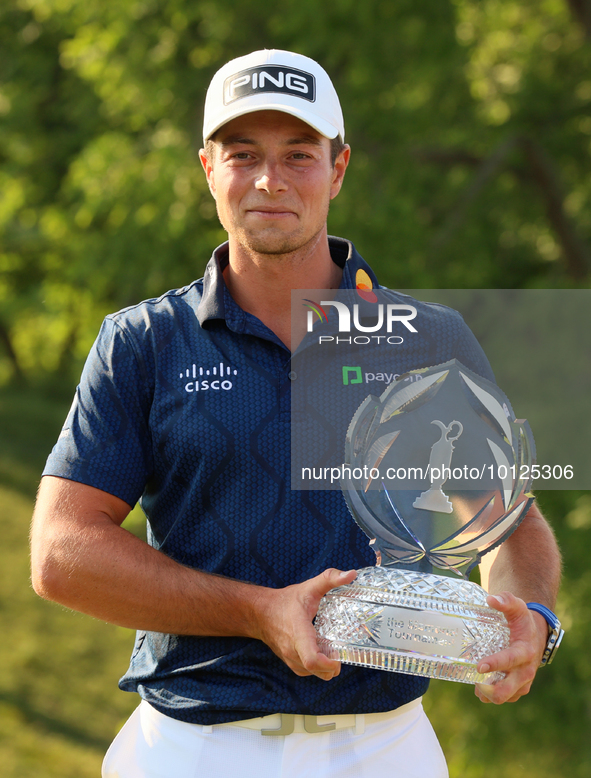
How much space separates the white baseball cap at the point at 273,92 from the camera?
1946 millimetres

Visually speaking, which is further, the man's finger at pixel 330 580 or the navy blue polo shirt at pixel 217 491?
the navy blue polo shirt at pixel 217 491

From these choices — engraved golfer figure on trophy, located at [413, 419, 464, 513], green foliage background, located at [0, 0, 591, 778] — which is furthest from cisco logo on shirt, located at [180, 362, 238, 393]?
green foliage background, located at [0, 0, 591, 778]

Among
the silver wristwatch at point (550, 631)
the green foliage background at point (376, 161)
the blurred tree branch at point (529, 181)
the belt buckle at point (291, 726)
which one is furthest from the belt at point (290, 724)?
the blurred tree branch at point (529, 181)

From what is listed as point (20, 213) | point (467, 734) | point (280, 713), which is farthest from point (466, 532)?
point (20, 213)

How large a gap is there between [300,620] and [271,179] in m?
0.92

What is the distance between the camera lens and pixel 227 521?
188 centimetres

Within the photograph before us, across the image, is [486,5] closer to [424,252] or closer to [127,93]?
[424,252]

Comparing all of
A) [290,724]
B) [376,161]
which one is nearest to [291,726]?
[290,724]

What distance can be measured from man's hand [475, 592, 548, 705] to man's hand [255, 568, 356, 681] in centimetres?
25

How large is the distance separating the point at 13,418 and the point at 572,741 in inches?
556

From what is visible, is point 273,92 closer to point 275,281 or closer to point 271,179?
point 271,179

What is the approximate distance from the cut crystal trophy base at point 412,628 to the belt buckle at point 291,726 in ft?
1.03

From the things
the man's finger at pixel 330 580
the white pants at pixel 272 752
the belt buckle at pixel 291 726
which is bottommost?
the white pants at pixel 272 752

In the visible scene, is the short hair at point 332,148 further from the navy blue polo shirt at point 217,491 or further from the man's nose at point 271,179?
the navy blue polo shirt at point 217,491
